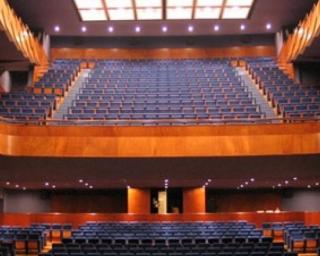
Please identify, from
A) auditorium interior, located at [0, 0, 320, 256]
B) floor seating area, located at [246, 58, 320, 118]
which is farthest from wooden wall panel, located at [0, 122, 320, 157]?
floor seating area, located at [246, 58, 320, 118]

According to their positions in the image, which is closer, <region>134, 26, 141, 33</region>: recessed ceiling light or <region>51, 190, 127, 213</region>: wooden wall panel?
<region>51, 190, 127, 213</region>: wooden wall panel

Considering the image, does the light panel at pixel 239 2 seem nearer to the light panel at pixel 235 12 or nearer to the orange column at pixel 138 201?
the light panel at pixel 235 12

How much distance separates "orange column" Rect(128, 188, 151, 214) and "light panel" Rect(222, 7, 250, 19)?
5468 millimetres

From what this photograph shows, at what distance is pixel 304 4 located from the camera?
13.4 meters

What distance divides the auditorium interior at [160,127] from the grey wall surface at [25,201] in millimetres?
35

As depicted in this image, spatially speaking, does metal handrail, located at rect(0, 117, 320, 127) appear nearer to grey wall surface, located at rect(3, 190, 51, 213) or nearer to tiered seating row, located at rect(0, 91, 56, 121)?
tiered seating row, located at rect(0, 91, 56, 121)

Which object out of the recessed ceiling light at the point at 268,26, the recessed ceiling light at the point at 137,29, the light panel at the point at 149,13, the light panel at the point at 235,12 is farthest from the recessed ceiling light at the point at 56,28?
the recessed ceiling light at the point at 268,26

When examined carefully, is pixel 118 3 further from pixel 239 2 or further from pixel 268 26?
pixel 268 26

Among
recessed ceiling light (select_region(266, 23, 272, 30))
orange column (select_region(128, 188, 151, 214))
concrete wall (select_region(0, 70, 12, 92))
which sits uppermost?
recessed ceiling light (select_region(266, 23, 272, 30))

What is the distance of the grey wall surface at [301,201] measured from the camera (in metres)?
14.1

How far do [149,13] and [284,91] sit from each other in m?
4.60

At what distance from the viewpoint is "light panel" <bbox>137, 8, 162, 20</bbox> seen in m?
13.8

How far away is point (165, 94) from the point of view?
11.4 metres

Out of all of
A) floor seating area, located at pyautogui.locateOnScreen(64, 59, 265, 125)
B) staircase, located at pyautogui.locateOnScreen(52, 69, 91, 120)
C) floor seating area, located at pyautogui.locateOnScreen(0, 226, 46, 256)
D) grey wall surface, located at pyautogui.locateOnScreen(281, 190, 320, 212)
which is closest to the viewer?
floor seating area, located at pyautogui.locateOnScreen(0, 226, 46, 256)
